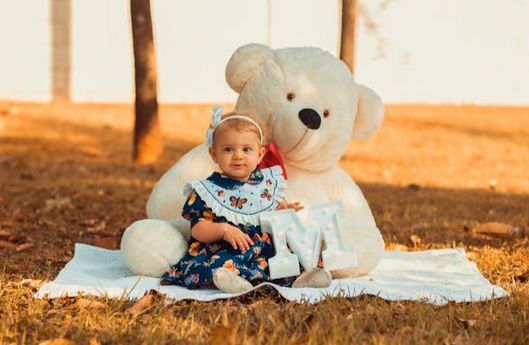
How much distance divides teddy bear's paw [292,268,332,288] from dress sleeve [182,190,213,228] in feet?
1.44

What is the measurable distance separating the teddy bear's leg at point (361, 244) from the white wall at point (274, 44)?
732 cm

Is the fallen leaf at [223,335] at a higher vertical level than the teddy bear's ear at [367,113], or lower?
lower

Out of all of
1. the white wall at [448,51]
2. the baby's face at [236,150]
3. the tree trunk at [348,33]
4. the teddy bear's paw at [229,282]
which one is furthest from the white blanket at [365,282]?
the white wall at [448,51]

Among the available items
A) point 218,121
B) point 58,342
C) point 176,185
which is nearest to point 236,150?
point 218,121

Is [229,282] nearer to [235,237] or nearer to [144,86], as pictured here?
[235,237]

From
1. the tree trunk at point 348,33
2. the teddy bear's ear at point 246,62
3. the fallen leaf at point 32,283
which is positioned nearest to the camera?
Answer: the fallen leaf at point 32,283

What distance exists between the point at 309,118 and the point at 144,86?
15.0ft

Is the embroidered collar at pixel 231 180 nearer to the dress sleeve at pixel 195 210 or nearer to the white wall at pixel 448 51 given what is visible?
the dress sleeve at pixel 195 210

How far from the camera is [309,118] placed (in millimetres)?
3850

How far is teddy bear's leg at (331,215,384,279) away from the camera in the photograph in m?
3.89

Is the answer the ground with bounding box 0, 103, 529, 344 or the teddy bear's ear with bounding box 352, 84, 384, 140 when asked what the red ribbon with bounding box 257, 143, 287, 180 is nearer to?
the teddy bear's ear with bounding box 352, 84, 384, 140

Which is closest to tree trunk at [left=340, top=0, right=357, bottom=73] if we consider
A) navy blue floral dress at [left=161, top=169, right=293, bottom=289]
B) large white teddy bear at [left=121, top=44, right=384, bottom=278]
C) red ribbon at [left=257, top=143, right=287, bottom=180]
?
large white teddy bear at [left=121, top=44, right=384, bottom=278]

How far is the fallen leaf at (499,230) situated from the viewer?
16.4 ft

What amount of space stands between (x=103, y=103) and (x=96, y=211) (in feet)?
17.6
